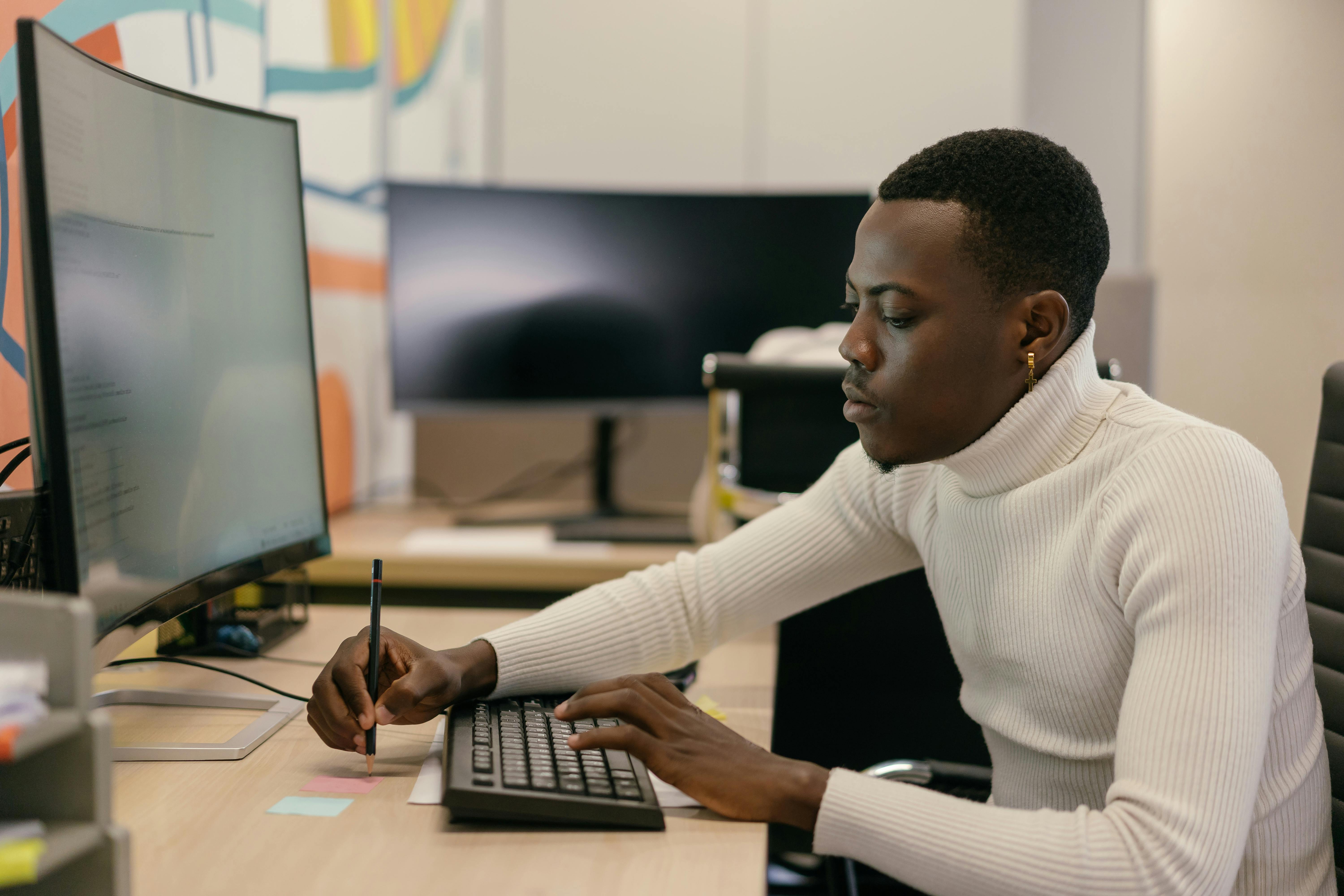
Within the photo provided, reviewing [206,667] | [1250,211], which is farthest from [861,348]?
[1250,211]

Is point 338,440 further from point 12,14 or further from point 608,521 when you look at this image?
point 12,14

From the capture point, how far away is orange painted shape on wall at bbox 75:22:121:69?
1.20 m

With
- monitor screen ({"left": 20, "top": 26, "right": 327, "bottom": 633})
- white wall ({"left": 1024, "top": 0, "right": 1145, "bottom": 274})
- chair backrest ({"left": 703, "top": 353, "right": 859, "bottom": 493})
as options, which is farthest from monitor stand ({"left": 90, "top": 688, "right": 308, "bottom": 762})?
white wall ({"left": 1024, "top": 0, "right": 1145, "bottom": 274})

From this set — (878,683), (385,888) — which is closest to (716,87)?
(878,683)

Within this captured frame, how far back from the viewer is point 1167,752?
75 cm

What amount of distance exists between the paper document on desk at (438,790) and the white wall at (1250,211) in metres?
2.11

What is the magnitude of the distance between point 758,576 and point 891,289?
37 centimetres

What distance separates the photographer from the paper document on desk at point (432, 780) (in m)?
0.84

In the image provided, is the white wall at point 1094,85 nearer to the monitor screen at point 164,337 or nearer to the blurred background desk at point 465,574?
the blurred background desk at point 465,574

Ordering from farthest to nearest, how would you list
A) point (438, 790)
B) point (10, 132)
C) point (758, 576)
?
1. point (758, 576)
2. point (10, 132)
3. point (438, 790)

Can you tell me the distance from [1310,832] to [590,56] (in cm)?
210

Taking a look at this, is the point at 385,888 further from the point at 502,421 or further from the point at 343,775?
the point at 502,421

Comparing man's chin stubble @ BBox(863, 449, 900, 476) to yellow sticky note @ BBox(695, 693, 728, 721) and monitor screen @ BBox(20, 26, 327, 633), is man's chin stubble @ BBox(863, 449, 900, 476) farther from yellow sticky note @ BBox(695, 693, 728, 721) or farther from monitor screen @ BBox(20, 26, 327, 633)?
monitor screen @ BBox(20, 26, 327, 633)

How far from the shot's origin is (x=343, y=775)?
0.90m
